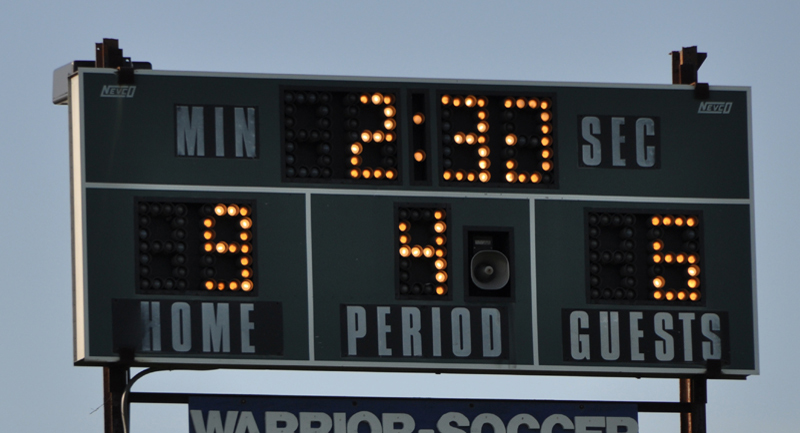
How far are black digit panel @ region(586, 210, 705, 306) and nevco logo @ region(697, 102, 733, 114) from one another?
0.93 metres

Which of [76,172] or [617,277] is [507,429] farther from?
[76,172]

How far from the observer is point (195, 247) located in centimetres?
1591

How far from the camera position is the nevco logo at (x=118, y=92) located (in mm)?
16062

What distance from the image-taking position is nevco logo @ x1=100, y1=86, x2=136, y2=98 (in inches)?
632

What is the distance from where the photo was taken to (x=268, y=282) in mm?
15984

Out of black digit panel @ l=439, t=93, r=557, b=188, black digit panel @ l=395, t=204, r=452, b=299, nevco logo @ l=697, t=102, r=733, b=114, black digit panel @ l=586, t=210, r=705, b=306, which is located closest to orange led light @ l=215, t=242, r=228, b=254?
black digit panel @ l=395, t=204, r=452, b=299

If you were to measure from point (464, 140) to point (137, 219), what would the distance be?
2784 mm

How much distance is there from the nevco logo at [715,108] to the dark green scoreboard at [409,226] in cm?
4

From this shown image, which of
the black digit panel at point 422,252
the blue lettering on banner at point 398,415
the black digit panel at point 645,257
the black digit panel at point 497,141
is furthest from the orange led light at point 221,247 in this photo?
the black digit panel at point 645,257

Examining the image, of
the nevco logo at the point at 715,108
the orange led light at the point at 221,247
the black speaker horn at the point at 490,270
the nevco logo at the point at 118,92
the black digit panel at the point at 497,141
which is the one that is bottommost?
the black speaker horn at the point at 490,270

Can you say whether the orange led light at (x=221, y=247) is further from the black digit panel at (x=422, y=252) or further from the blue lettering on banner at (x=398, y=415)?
the black digit panel at (x=422, y=252)

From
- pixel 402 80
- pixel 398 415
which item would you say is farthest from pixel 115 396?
pixel 402 80

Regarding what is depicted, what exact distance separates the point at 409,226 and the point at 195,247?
176 cm

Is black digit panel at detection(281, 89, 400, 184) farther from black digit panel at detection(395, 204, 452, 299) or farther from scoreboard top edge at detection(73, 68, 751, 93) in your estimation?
black digit panel at detection(395, 204, 452, 299)
